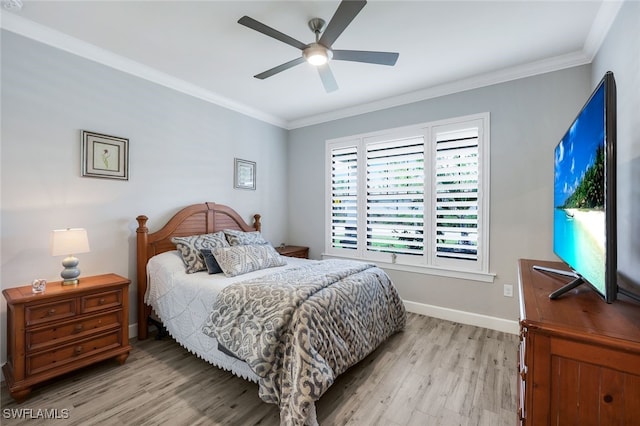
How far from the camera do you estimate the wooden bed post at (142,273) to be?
289 centimetres

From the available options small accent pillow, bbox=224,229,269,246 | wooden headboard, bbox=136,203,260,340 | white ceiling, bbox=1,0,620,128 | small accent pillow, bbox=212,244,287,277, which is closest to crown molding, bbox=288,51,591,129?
white ceiling, bbox=1,0,620,128

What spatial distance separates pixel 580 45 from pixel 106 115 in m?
4.36

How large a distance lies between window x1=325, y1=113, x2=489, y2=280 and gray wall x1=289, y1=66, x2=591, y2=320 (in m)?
0.12

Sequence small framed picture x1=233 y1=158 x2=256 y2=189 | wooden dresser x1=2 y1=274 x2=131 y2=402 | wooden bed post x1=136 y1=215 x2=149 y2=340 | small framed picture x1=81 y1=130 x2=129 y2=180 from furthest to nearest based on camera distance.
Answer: small framed picture x1=233 y1=158 x2=256 y2=189 < wooden bed post x1=136 y1=215 x2=149 y2=340 < small framed picture x1=81 y1=130 x2=129 y2=180 < wooden dresser x1=2 y1=274 x2=131 y2=402

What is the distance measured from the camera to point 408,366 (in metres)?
2.43

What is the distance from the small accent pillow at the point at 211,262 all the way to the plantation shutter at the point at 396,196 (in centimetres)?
206

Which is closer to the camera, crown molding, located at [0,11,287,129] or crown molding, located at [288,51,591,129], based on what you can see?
crown molding, located at [0,11,287,129]

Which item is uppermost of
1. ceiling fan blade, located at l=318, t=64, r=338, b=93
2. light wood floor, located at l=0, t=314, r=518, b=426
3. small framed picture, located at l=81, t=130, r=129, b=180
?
ceiling fan blade, located at l=318, t=64, r=338, b=93

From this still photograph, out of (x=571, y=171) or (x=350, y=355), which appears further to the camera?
(x=350, y=355)

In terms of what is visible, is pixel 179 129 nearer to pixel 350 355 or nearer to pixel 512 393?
pixel 350 355

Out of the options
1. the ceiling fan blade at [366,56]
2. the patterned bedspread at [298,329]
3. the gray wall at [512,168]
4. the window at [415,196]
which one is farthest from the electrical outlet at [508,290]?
the ceiling fan blade at [366,56]

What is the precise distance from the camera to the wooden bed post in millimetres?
2889

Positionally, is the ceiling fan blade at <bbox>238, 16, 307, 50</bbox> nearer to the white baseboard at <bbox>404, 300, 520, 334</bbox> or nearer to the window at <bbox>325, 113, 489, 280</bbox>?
the window at <bbox>325, 113, 489, 280</bbox>

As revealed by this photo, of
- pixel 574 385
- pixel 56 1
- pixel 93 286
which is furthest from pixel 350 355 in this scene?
pixel 56 1
